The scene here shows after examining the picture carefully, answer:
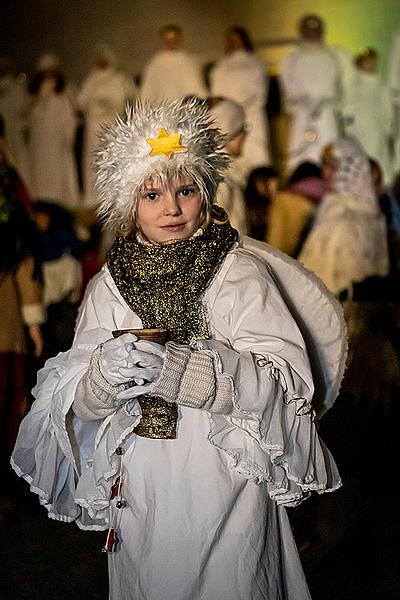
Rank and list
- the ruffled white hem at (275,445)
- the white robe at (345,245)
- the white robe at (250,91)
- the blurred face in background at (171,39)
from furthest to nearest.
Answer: the blurred face in background at (171,39)
the white robe at (250,91)
the white robe at (345,245)
the ruffled white hem at (275,445)

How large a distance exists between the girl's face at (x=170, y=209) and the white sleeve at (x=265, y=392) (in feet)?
0.54

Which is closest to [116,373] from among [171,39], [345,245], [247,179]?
[345,245]

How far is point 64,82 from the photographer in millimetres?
12664

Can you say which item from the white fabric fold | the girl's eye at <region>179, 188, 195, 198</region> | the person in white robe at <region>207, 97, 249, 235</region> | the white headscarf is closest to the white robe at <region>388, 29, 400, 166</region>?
the white headscarf

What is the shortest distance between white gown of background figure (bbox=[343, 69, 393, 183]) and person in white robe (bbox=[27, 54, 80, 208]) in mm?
3281

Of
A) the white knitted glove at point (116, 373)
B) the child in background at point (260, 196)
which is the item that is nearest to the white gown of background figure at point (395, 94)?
the child in background at point (260, 196)

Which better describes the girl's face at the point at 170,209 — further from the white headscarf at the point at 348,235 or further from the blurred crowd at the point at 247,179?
the white headscarf at the point at 348,235

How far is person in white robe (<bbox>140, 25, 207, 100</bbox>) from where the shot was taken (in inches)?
471

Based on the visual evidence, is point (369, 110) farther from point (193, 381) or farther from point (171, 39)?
point (193, 381)

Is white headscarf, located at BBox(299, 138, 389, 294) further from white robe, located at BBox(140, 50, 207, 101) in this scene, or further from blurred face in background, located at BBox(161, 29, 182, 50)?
blurred face in background, located at BBox(161, 29, 182, 50)

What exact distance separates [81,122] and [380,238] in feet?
21.1

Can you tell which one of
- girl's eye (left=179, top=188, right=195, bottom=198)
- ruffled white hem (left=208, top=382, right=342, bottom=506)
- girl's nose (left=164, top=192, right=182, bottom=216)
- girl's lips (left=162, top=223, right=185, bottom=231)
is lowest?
ruffled white hem (left=208, top=382, right=342, bottom=506)

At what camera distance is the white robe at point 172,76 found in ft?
39.2

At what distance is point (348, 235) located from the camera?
21.1 feet
